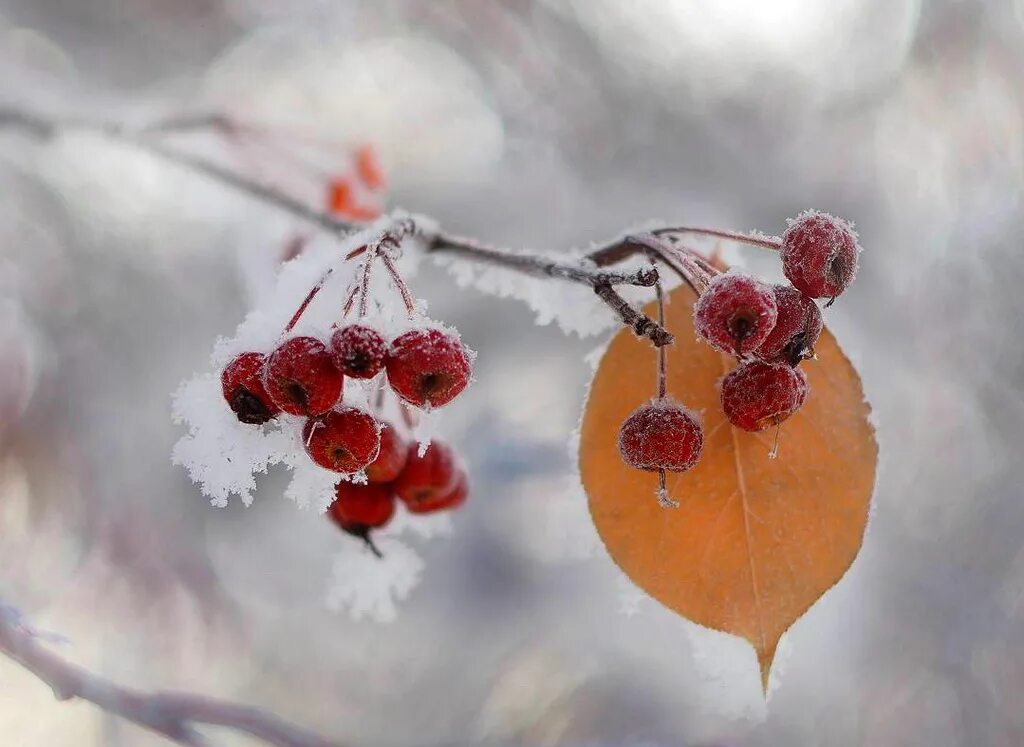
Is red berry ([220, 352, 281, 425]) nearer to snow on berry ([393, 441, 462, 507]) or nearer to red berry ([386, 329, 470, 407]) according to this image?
red berry ([386, 329, 470, 407])

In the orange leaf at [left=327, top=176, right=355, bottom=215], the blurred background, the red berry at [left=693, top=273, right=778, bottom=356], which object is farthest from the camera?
the blurred background

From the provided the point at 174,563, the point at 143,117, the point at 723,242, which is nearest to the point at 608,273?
the point at 723,242

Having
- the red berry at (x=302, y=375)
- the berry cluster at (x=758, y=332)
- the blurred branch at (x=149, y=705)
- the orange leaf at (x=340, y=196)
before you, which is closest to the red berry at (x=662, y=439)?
the berry cluster at (x=758, y=332)

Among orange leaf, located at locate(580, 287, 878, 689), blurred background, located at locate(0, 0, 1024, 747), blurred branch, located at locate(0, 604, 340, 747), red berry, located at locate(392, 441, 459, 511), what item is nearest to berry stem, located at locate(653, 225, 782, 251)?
orange leaf, located at locate(580, 287, 878, 689)

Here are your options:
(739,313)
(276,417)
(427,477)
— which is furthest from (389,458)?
(739,313)

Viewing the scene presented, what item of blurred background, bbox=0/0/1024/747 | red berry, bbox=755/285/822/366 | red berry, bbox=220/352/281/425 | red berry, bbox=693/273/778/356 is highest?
blurred background, bbox=0/0/1024/747
